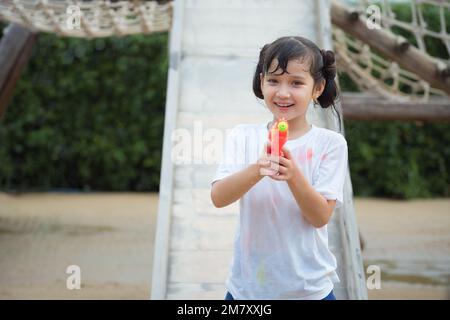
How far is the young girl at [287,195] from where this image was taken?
1817mm

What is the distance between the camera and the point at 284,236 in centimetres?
183

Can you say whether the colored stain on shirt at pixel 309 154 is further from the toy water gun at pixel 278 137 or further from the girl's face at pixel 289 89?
the toy water gun at pixel 278 137

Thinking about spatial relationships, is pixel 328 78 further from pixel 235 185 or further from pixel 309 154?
pixel 235 185

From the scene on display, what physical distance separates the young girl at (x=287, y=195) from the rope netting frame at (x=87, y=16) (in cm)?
325

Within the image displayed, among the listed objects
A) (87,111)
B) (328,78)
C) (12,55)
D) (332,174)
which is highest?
(328,78)

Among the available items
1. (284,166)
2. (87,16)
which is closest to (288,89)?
(284,166)

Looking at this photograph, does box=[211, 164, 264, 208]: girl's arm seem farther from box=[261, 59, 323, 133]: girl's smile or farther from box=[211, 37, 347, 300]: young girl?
box=[261, 59, 323, 133]: girl's smile

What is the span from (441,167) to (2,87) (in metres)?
6.17

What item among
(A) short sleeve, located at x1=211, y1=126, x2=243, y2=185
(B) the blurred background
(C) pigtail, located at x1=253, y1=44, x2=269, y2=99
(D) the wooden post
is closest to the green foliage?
(B) the blurred background

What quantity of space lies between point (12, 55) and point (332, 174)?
4651 mm

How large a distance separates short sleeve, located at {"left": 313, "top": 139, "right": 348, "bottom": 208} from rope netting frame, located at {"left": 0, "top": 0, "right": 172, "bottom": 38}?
3322 millimetres

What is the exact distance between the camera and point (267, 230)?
1.84m
